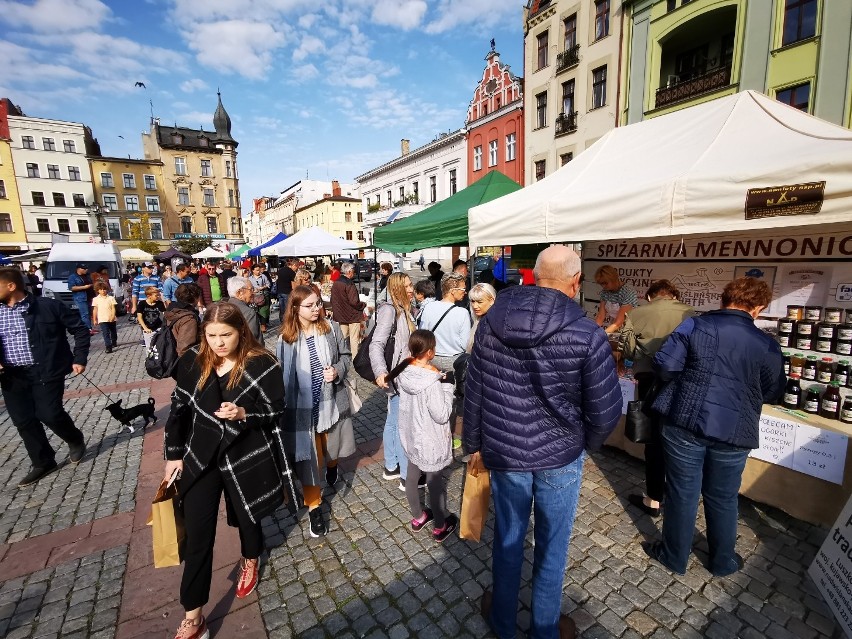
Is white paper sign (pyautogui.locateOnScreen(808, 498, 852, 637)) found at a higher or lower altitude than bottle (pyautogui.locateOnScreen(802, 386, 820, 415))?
lower

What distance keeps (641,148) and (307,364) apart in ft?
12.3

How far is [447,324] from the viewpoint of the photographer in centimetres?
380

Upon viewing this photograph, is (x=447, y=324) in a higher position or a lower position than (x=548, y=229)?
lower

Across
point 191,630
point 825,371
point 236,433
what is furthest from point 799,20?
point 191,630

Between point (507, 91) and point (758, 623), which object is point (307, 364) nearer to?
point (758, 623)

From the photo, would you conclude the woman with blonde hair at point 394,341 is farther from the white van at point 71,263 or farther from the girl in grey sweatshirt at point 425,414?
the white van at point 71,263

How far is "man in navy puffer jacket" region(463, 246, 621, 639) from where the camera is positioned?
5.92 ft

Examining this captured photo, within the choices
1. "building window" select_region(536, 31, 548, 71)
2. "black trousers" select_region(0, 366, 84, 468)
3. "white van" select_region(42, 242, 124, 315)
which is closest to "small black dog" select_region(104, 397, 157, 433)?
"black trousers" select_region(0, 366, 84, 468)

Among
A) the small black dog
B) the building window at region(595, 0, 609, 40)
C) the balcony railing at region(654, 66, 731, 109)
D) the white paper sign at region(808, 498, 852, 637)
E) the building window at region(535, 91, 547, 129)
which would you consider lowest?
the small black dog

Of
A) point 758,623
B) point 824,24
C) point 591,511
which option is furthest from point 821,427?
point 824,24

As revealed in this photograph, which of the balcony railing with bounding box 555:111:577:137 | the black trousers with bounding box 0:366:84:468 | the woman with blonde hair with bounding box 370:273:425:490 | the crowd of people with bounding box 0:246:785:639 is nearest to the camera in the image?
the crowd of people with bounding box 0:246:785:639

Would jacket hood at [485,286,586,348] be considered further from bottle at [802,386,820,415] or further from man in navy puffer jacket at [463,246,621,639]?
bottle at [802,386,820,415]

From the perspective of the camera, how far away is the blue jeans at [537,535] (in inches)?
78.0

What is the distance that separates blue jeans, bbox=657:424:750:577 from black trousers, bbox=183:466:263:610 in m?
2.79
